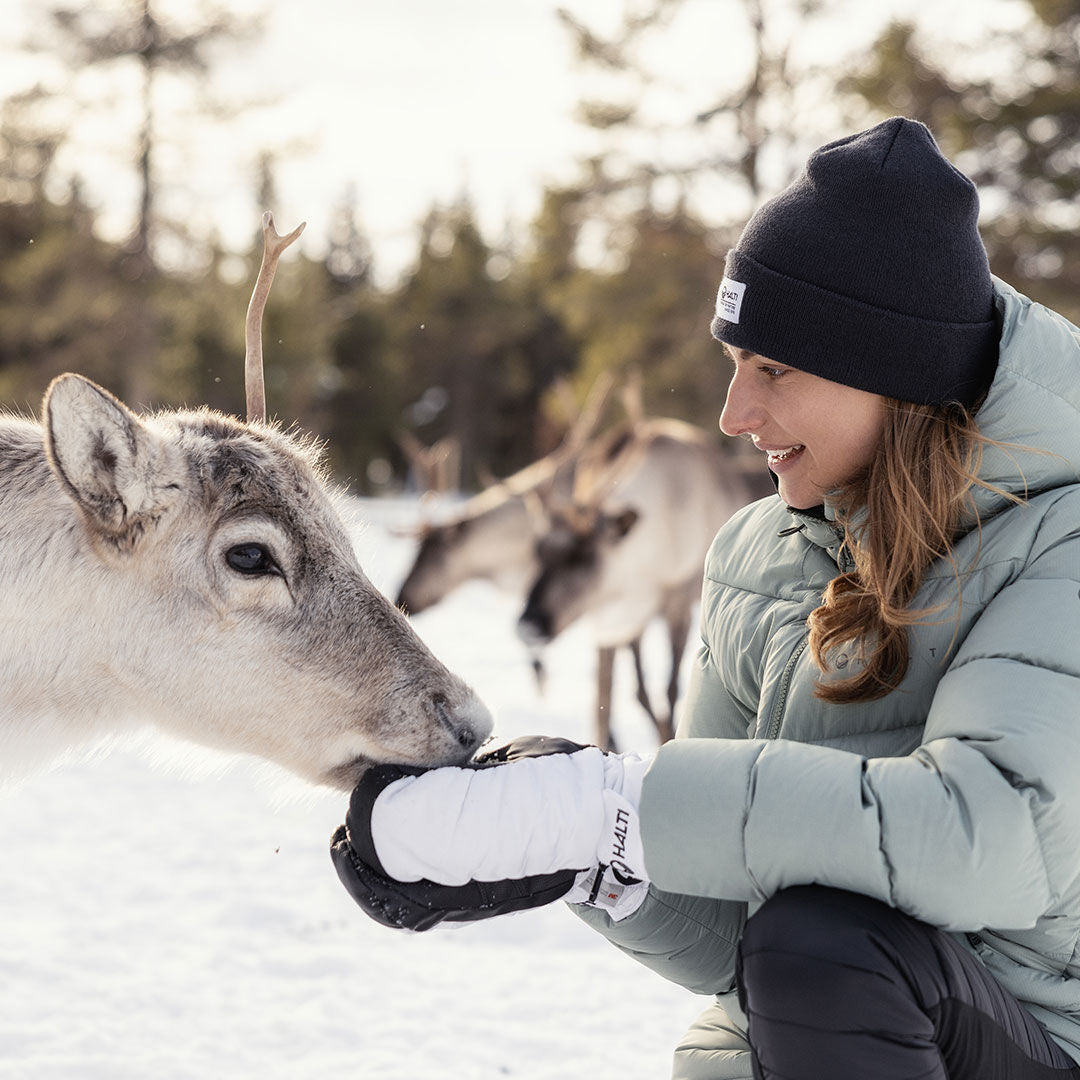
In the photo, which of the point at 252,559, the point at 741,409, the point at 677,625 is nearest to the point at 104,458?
the point at 252,559

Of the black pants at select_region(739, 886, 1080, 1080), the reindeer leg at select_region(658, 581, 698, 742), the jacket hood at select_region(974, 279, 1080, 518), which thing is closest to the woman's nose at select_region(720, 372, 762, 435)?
the jacket hood at select_region(974, 279, 1080, 518)

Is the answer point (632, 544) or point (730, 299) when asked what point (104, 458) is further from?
point (632, 544)

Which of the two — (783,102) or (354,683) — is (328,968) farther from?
(783,102)

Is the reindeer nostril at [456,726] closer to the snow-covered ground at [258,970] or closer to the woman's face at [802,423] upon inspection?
the snow-covered ground at [258,970]

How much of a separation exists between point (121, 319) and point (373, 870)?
2005cm

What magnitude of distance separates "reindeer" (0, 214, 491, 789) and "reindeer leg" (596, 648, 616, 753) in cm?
474

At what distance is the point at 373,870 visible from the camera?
6.09 ft

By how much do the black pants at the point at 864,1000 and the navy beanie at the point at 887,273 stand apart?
0.84m

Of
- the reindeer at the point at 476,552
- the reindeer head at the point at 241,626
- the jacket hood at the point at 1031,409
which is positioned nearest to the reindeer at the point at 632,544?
the reindeer at the point at 476,552

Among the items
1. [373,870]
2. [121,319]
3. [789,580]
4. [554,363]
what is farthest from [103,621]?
[554,363]

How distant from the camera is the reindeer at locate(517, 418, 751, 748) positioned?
7172 millimetres

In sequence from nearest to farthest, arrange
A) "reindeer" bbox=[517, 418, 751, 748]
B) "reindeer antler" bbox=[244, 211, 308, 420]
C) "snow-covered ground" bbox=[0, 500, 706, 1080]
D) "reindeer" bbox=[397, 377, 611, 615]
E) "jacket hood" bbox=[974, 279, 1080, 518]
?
"jacket hood" bbox=[974, 279, 1080, 518] → "reindeer antler" bbox=[244, 211, 308, 420] → "snow-covered ground" bbox=[0, 500, 706, 1080] → "reindeer" bbox=[517, 418, 751, 748] → "reindeer" bbox=[397, 377, 611, 615]

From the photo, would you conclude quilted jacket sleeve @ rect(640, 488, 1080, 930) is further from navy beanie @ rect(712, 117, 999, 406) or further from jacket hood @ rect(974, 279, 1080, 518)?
navy beanie @ rect(712, 117, 999, 406)

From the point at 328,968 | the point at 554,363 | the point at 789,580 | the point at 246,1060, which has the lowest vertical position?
the point at 554,363
